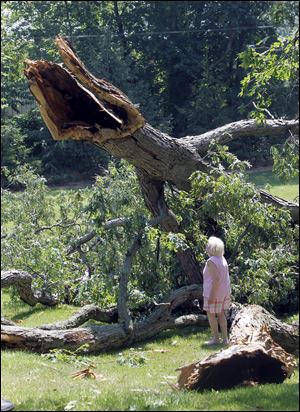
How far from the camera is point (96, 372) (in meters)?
8.56

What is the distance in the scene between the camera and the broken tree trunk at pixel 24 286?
11134 millimetres

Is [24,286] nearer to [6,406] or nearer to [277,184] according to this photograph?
[6,406]

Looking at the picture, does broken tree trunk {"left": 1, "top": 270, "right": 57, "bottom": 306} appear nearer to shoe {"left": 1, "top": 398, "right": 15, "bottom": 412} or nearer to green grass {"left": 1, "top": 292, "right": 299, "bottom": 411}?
green grass {"left": 1, "top": 292, "right": 299, "bottom": 411}

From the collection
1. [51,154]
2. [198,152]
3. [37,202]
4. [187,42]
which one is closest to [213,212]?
[198,152]

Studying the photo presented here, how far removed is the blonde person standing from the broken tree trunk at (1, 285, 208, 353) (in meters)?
0.72

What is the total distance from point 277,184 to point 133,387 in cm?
1926

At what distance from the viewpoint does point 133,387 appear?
25.1 ft

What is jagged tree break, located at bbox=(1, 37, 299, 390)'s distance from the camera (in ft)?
24.5

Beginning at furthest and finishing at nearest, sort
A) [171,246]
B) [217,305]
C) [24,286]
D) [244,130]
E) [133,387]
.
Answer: [244,130] → [24,286] → [171,246] → [217,305] → [133,387]

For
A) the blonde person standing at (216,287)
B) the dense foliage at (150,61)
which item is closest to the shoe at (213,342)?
the blonde person standing at (216,287)

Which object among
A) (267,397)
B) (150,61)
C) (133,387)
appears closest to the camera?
(267,397)

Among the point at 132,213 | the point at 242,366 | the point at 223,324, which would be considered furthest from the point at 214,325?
the point at 242,366

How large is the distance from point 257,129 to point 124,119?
9.26ft

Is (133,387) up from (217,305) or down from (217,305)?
down
